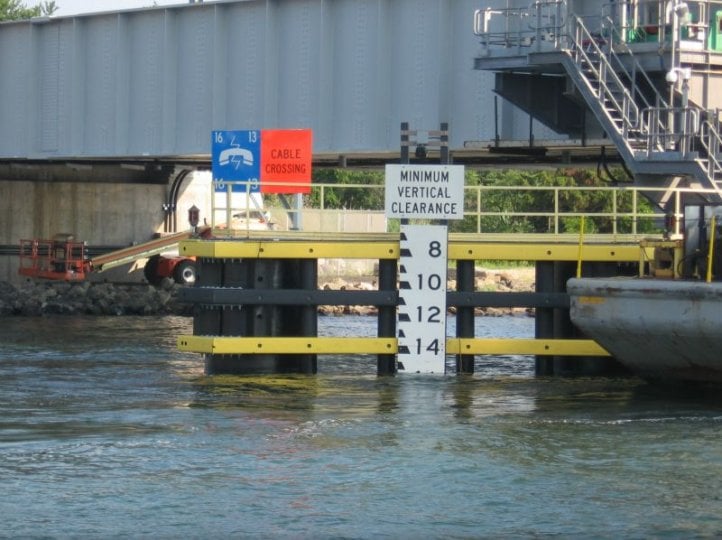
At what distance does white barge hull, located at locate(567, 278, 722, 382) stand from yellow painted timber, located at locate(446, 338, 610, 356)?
144 cm

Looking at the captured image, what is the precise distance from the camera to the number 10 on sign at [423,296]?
71.8 ft

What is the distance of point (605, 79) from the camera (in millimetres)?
23984

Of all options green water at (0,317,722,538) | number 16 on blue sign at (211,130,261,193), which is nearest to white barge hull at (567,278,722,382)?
green water at (0,317,722,538)

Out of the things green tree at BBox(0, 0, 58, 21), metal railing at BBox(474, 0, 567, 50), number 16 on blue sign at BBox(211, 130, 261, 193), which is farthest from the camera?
green tree at BBox(0, 0, 58, 21)

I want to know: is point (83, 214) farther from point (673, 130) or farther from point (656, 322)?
point (656, 322)

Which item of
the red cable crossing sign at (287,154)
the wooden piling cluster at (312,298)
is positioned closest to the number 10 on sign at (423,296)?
the wooden piling cluster at (312,298)

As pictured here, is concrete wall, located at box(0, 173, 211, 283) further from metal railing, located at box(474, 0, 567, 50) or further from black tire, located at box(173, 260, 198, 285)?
metal railing, located at box(474, 0, 567, 50)

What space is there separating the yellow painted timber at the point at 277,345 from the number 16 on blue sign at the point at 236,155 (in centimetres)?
1207

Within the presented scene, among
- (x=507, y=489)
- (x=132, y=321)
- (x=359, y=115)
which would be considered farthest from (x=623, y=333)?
(x=132, y=321)

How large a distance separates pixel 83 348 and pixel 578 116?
10146mm

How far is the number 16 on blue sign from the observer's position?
34031 mm

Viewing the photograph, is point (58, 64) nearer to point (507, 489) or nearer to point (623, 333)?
point (623, 333)

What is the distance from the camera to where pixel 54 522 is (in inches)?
508

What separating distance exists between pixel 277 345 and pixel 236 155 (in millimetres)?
13928
